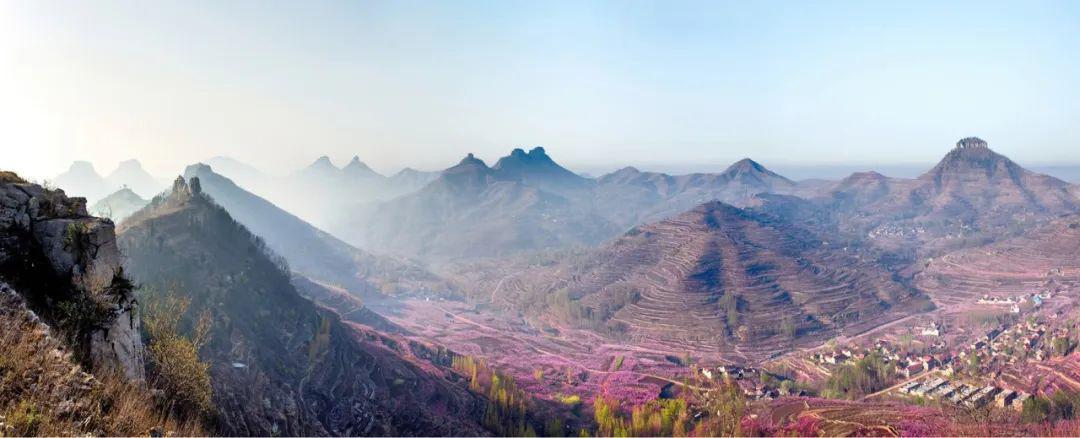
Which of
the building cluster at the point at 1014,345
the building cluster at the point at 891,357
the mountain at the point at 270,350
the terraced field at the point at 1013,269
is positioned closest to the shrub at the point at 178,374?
the mountain at the point at 270,350

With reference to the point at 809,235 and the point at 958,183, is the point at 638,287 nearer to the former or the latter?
Answer: the point at 809,235

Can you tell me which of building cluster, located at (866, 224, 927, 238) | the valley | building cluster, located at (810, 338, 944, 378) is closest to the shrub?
the valley

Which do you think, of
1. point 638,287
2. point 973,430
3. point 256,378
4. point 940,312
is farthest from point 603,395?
point 940,312

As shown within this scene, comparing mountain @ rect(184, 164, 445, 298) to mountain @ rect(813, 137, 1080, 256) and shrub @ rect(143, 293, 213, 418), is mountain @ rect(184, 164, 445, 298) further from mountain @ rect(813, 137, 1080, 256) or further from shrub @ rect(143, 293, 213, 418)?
mountain @ rect(813, 137, 1080, 256)

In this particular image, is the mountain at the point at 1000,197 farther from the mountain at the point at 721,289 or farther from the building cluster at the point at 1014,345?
the building cluster at the point at 1014,345

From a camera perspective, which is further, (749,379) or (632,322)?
(632,322)

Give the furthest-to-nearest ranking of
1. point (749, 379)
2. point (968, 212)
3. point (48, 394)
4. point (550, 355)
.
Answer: point (968, 212), point (550, 355), point (749, 379), point (48, 394)

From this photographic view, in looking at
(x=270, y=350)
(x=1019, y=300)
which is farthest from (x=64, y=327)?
(x=1019, y=300)

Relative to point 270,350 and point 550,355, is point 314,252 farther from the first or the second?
point 270,350
